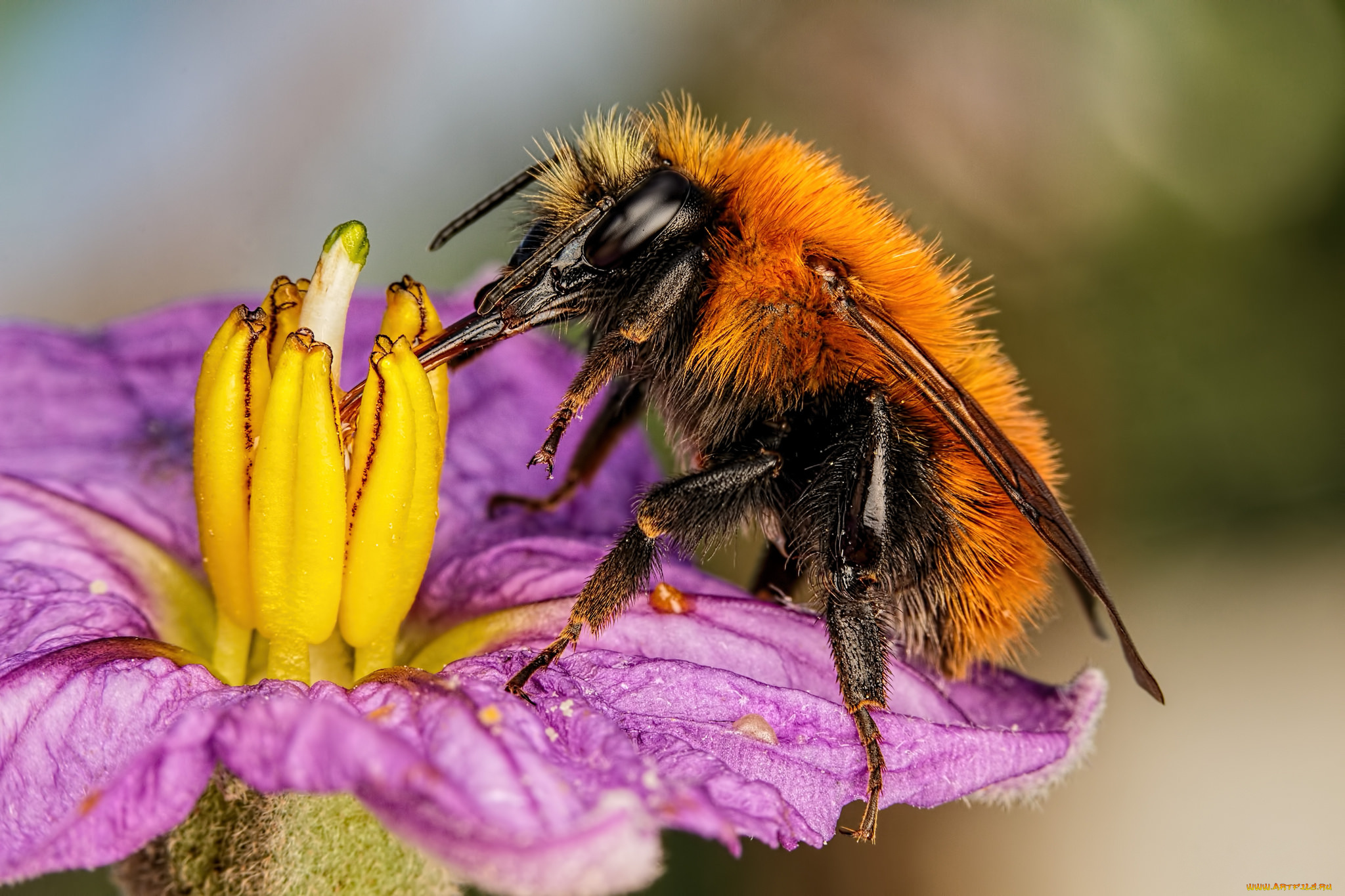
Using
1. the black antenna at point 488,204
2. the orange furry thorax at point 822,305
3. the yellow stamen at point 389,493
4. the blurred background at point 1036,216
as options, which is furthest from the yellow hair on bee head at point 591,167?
the blurred background at point 1036,216

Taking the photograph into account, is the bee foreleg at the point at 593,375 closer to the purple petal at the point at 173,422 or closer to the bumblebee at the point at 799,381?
the bumblebee at the point at 799,381

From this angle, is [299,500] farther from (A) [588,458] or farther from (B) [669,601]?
(A) [588,458]

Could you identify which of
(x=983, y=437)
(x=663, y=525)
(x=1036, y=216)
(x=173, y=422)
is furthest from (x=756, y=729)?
(x=1036, y=216)

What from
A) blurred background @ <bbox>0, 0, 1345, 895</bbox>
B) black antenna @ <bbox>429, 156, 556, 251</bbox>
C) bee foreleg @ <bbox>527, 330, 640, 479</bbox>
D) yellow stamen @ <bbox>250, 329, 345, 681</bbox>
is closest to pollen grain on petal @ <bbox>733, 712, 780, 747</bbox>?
bee foreleg @ <bbox>527, 330, 640, 479</bbox>

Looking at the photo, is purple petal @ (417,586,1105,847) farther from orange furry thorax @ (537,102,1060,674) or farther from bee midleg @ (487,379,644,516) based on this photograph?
bee midleg @ (487,379,644,516)

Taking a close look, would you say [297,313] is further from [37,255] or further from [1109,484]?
[1109,484]

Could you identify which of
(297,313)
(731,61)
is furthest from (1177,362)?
(297,313)
